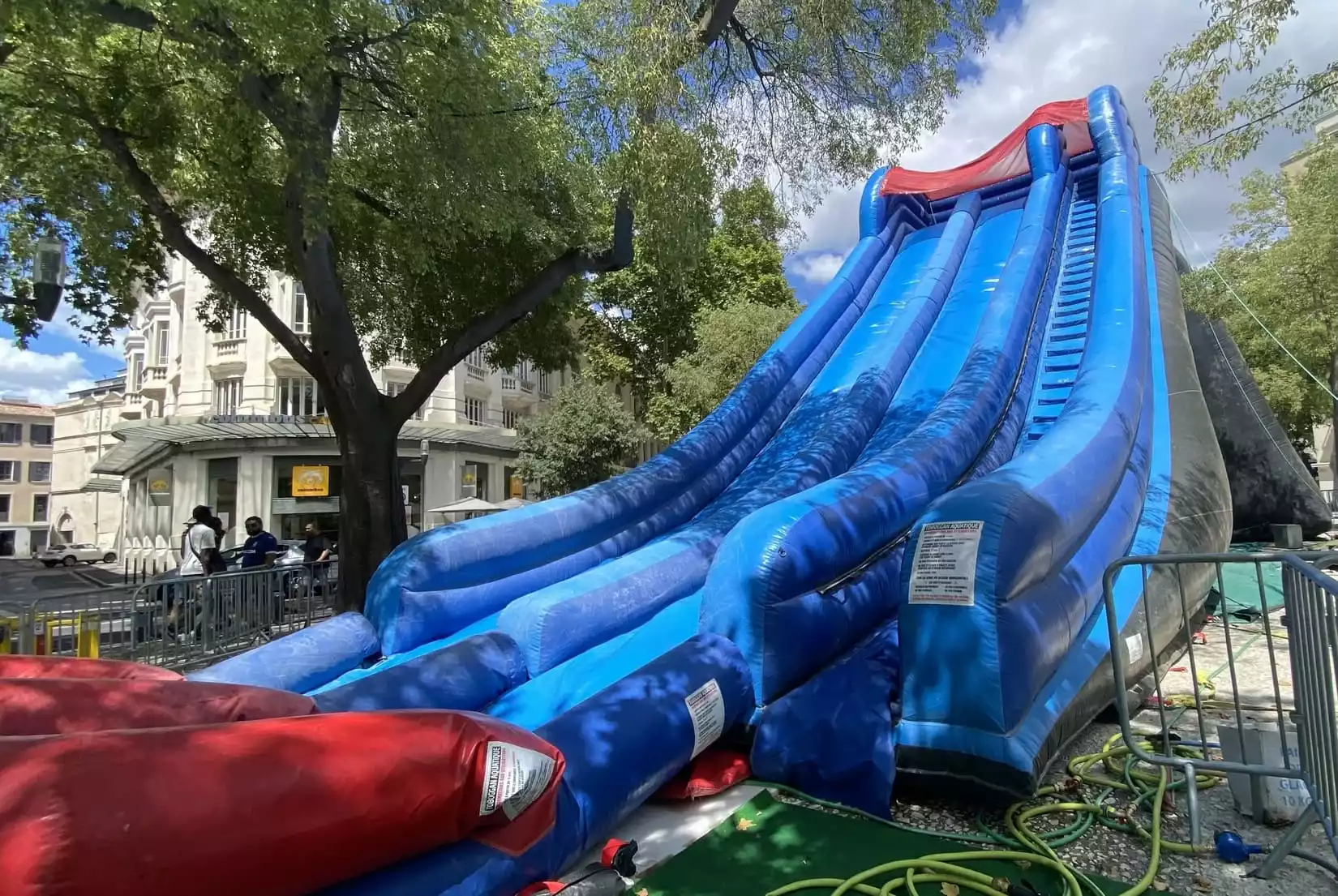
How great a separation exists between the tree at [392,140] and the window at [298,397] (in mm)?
15901

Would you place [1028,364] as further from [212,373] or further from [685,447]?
[212,373]

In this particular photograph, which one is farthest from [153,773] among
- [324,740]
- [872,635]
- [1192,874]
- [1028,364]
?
[1028,364]

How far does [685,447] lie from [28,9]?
548 cm

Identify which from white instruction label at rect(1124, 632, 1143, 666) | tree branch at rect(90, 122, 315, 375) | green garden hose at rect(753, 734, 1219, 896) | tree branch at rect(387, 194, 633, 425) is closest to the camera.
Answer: green garden hose at rect(753, 734, 1219, 896)

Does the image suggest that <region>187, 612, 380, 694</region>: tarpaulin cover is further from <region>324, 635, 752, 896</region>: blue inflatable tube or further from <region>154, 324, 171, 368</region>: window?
<region>154, 324, 171, 368</region>: window

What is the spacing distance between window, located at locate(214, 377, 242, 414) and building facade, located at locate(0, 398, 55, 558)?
118 ft

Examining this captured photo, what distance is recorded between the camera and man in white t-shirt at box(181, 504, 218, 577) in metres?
9.12

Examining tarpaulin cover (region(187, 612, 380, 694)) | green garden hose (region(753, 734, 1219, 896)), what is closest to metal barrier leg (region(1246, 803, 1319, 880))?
green garden hose (region(753, 734, 1219, 896))

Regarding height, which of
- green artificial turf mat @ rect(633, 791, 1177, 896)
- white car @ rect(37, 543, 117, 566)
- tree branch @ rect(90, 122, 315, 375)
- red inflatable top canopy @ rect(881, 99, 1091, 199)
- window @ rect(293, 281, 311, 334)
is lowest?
white car @ rect(37, 543, 117, 566)

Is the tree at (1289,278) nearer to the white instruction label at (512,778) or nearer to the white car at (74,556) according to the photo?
the white instruction label at (512,778)

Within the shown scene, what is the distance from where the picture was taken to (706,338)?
20359 millimetres

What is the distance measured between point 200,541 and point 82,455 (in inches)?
1887

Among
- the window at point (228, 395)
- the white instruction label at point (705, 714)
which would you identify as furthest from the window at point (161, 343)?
the white instruction label at point (705, 714)

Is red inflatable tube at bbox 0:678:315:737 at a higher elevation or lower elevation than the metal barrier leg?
higher
